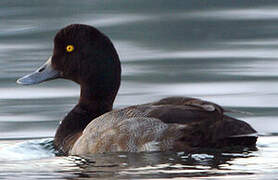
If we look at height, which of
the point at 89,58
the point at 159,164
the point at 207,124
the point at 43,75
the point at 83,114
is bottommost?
the point at 159,164

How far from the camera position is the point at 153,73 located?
40.9ft

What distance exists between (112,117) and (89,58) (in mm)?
935

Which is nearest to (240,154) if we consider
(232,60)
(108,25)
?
(232,60)

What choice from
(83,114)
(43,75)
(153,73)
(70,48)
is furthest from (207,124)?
(153,73)

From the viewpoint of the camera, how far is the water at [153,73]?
8.38 meters

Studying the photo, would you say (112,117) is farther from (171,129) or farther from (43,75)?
(43,75)

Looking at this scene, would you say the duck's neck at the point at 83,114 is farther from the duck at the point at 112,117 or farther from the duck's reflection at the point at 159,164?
the duck's reflection at the point at 159,164

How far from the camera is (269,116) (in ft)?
34.3

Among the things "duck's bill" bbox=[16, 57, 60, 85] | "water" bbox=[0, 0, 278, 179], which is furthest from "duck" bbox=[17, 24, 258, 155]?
"water" bbox=[0, 0, 278, 179]

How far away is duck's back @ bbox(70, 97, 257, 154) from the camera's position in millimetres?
8562

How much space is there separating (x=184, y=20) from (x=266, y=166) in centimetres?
759

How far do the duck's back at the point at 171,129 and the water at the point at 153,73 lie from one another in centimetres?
8

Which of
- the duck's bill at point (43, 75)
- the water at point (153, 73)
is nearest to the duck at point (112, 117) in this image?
the duck's bill at point (43, 75)

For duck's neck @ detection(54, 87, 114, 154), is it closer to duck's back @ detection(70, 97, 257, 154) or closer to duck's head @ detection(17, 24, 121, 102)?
duck's head @ detection(17, 24, 121, 102)
